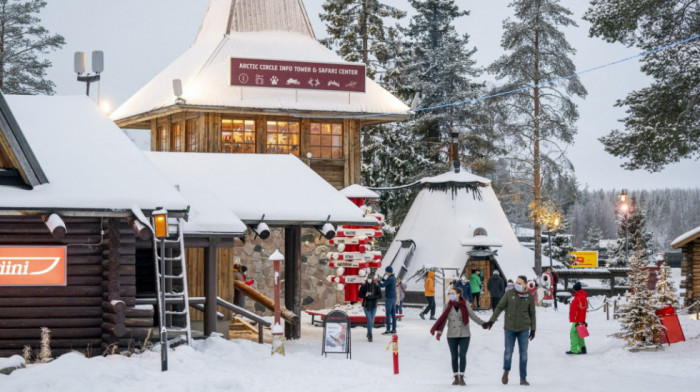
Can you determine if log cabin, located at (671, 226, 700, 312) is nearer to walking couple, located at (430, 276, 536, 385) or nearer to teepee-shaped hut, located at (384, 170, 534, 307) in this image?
teepee-shaped hut, located at (384, 170, 534, 307)

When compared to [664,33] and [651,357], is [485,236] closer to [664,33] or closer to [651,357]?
[664,33]

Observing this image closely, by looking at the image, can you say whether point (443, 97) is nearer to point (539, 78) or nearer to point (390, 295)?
point (539, 78)

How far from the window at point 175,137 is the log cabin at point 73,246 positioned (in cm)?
1413

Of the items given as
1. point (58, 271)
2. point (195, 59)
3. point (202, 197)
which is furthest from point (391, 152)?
point (58, 271)

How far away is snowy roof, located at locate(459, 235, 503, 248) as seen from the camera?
32312mm

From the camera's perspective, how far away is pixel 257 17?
31.1 meters

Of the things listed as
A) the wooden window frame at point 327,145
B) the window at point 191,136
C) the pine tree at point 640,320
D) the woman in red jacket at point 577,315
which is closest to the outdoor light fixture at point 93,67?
the window at point 191,136

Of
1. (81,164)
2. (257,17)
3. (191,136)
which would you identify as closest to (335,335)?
(81,164)

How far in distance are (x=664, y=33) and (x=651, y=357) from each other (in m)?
8.30

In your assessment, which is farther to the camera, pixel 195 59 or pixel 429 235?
pixel 429 235

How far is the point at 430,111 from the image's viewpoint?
137ft

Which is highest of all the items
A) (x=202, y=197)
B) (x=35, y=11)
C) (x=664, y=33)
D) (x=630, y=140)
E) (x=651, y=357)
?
(x=35, y=11)

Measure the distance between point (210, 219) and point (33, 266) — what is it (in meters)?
3.47

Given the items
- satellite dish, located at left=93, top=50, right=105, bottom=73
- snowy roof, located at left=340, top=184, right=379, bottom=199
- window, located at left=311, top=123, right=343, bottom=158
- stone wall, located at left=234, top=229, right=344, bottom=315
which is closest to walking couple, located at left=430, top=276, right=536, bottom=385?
satellite dish, located at left=93, top=50, right=105, bottom=73
